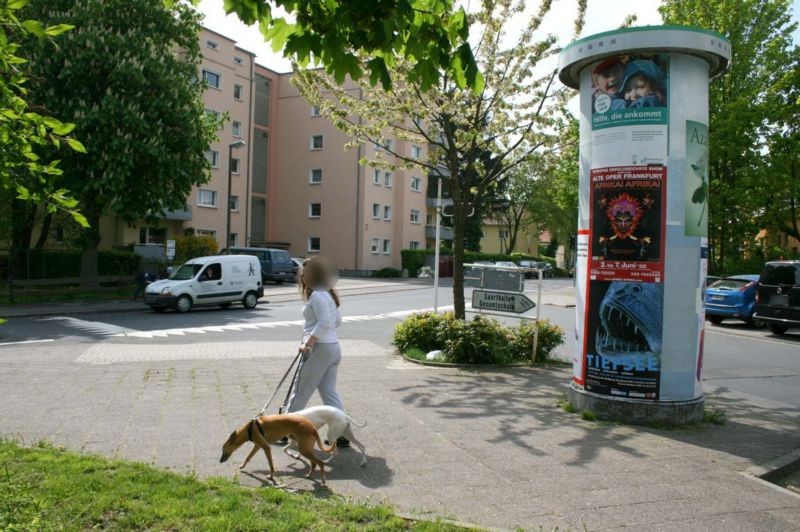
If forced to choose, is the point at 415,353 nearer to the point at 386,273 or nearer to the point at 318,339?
the point at 318,339

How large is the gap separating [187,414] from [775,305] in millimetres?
16599

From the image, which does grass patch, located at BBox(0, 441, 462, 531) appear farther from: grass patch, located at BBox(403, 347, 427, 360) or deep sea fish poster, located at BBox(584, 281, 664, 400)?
grass patch, located at BBox(403, 347, 427, 360)

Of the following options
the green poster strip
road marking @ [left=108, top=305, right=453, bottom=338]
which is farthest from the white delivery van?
the green poster strip

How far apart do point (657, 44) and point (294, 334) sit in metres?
10.9

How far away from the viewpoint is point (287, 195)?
160 ft

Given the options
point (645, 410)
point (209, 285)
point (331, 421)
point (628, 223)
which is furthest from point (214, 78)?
point (331, 421)

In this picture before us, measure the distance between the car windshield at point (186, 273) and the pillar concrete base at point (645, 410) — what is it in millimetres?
16895

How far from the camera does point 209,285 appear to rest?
21531mm

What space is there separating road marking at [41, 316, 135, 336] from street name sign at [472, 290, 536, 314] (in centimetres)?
878

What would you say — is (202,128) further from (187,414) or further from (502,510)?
(502,510)

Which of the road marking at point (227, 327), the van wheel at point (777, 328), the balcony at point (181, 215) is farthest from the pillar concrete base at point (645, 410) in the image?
the balcony at point (181, 215)

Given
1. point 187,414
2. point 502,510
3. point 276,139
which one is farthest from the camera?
point 276,139

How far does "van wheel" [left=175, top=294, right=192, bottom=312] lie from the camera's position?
20.6m

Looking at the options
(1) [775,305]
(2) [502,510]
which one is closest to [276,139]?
(1) [775,305]
